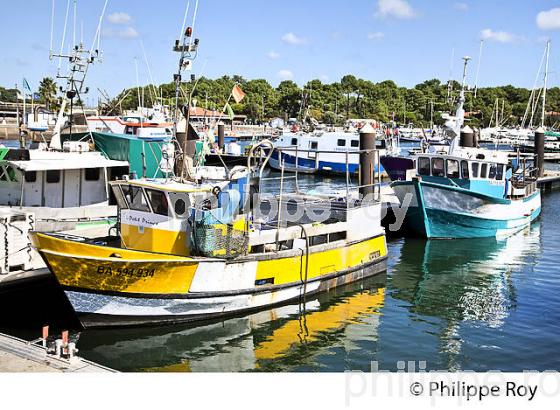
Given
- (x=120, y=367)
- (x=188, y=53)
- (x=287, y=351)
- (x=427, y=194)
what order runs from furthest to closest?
(x=427, y=194) → (x=188, y=53) → (x=287, y=351) → (x=120, y=367)

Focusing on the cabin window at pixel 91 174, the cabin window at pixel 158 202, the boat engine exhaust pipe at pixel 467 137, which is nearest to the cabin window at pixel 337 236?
the cabin window at pixel 158 202

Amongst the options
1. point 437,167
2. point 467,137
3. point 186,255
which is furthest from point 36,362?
point 467,137

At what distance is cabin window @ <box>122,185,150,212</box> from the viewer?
1225cm

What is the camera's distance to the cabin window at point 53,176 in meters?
15.8

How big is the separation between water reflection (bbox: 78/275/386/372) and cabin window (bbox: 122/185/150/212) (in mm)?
2505

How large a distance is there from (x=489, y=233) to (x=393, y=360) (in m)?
14.4

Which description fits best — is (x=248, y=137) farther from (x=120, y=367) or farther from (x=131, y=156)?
(x=120, y=367)

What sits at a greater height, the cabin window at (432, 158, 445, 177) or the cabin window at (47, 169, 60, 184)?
the cabin window at (432, 158, 445, 177)

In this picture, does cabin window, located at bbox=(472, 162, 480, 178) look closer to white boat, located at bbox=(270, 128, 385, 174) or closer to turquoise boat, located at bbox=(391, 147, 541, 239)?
turquoise boat, located at bbox=(391, 147, 541, 239)

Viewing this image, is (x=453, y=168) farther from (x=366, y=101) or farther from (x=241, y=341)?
(x=366, y=101)

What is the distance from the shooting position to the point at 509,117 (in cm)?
11694

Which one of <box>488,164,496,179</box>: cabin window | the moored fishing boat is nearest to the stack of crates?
the moored fishing boat

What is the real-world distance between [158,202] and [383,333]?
5435 millimetres

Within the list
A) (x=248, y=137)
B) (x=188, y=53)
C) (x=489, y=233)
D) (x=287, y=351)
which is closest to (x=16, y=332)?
(x=287, y=351)
